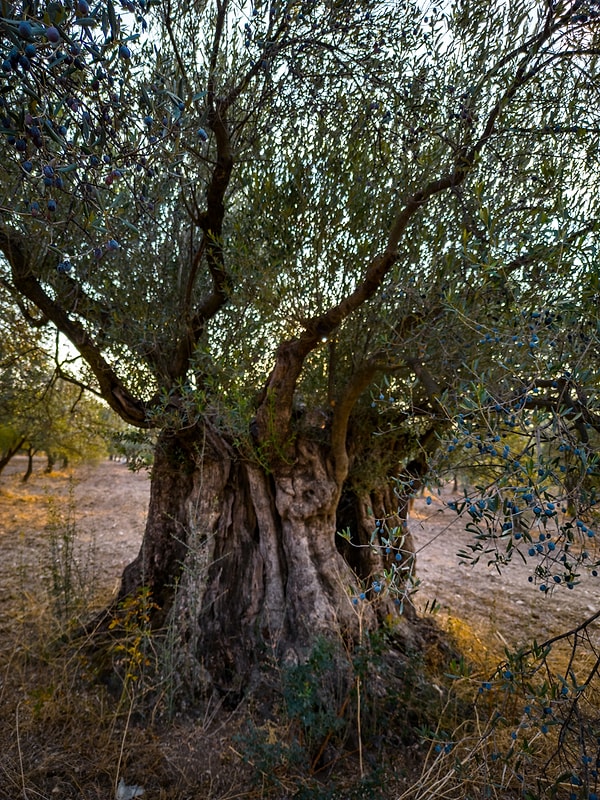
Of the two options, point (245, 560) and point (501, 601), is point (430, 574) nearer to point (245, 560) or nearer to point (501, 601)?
point (501, 601)

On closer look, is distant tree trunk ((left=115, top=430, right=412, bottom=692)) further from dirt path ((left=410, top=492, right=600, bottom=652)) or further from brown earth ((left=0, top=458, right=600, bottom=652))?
dirt path ((left=410, top=492, right=600, bottom=652))

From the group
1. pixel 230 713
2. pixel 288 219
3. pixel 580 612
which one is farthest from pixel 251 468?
pixel 580 612

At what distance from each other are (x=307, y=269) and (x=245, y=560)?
10.9ft

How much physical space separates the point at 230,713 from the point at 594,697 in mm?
3232

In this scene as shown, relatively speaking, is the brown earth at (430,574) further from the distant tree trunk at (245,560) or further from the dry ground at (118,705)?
the distant tree trunk at (245,560)

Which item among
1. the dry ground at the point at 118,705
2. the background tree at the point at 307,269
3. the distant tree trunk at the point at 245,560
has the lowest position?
the dry ground at the point at 118,705

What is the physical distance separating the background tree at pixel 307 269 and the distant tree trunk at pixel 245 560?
3cm

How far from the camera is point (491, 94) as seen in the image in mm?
3730

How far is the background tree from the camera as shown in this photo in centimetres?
333

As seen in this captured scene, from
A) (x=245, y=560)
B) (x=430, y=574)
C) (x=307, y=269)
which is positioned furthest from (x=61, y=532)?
(x=307, y=269)

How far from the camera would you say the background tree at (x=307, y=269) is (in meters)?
3.33

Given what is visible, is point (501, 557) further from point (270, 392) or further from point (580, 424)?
point (270, 392)

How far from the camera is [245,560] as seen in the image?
5.32 meters

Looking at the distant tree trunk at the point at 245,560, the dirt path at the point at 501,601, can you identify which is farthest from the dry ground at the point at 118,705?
the distant tree trunk at the point at 245,560
